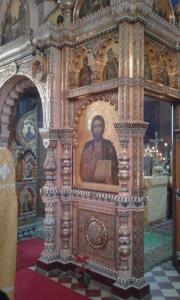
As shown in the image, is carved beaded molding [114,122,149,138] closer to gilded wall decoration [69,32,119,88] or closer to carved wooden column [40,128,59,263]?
gilded wall decoration [69,32,119,88]

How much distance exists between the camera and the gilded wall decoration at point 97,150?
14.7 ft

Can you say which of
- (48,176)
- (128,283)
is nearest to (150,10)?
(48,176)

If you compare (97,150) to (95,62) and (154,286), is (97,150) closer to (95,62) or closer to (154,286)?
(95,62)

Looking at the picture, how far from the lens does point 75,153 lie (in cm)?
507

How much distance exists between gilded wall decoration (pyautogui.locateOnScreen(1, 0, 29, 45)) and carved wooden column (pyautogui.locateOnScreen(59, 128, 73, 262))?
2292 millimetres

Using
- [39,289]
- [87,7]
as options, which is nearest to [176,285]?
[39,289]

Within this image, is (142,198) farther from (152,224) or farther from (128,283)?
(152,224)

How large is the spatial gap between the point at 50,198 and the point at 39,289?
133 centimetres

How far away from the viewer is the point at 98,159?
15.5 feet

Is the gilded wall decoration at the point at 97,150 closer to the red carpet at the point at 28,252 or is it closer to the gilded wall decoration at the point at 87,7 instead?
the gilded wall decoration at the point at 87,7

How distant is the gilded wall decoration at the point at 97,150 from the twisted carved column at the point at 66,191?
0.39 ft

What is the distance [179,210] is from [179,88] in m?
2.06

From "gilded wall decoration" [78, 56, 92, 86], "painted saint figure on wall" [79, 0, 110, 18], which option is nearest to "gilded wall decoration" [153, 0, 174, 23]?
"painted saint figure on wall" [79, 0, 110, 18]

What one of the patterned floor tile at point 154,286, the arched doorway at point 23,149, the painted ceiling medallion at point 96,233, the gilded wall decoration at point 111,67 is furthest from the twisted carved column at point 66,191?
the arched doorway at point 23,149
